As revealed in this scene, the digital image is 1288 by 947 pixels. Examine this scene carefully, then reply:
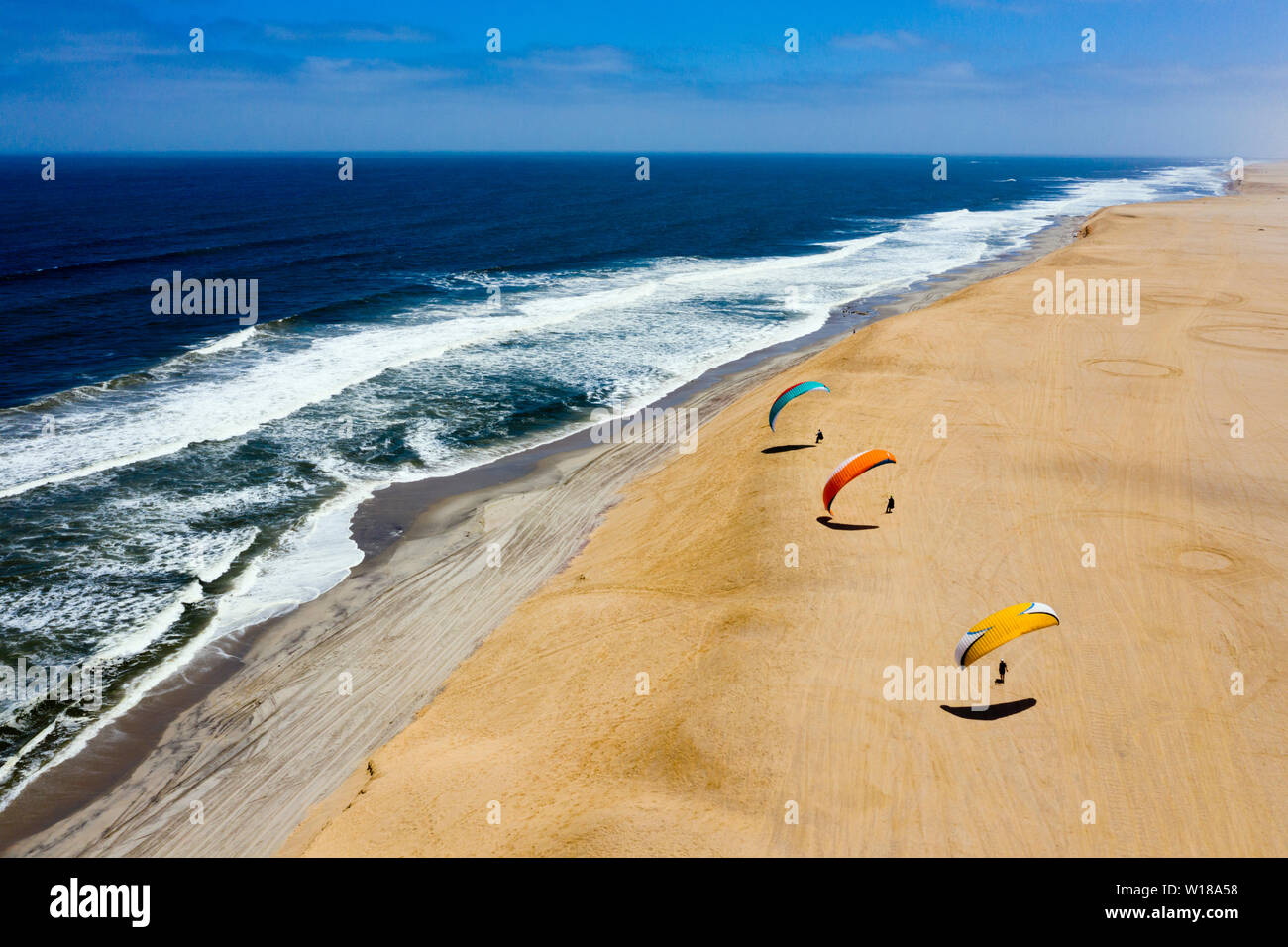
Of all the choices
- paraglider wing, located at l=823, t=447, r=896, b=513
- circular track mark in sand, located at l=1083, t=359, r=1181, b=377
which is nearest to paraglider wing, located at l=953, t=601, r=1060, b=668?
paraglider wing, located at l=823, t=447, r=896, b=513

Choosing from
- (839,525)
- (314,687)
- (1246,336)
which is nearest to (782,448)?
(839,525)

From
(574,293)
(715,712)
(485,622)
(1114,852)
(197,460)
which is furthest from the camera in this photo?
(574,293)

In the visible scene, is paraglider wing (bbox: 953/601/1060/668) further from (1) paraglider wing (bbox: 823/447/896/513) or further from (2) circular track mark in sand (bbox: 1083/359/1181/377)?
(2) circular track mark in sand (bbox: 1083/359/1181/377)

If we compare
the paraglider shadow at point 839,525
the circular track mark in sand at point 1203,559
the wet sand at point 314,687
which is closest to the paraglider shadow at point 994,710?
the paraglider shadow at point 839,525

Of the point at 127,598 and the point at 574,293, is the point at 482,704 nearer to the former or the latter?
the point at 127,598

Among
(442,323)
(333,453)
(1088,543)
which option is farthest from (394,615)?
(442,323)

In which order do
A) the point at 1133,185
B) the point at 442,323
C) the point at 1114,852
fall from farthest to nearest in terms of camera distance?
the point at 1133,185, the point at 442,323, the point at 1114,852
